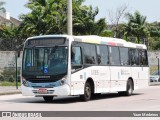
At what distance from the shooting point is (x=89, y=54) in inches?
876

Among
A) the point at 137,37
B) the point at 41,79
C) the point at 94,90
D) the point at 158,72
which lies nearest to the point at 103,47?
the point at 94,90

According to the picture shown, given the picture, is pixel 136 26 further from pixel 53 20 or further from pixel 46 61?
pixel 46 61

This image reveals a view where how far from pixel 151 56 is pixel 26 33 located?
14.2 metres

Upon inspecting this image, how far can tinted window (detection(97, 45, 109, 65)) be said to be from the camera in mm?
23297

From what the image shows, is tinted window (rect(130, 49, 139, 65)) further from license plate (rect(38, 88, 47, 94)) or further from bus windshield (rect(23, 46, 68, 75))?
license plate (rect(38, 88, 47, 94))

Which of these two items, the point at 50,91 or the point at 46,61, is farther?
the point at 46,61

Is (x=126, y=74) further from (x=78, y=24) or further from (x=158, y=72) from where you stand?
(x=78, y=24)

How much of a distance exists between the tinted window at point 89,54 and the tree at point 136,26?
47.1 metres

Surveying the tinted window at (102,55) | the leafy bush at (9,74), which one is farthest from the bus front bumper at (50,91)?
the leafy bush at (9,74)

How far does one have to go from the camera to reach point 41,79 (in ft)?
68.0

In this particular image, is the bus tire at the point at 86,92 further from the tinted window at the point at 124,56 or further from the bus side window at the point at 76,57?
the tinted window at the point at 124,56

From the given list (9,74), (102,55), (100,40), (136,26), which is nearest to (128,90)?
(102,55)

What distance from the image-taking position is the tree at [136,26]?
69812 millimetres

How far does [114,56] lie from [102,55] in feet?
4.91
